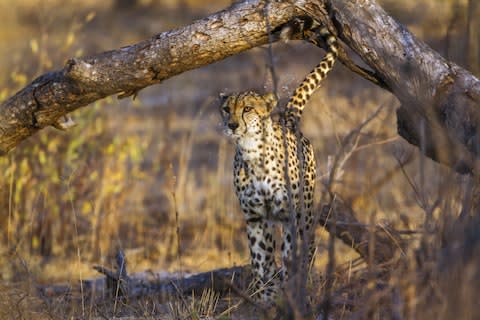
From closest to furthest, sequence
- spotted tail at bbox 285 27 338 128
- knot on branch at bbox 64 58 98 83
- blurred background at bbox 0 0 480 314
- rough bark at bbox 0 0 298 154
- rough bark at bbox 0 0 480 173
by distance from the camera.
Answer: rough bark at bbox 0 0 480 173
rough bark at bbox 0 0 298 154
knot on branch at bbox 64 58 98 83
spotted tail at bbox 285 27 338 128
blurred background at bbox 0 0 480 314

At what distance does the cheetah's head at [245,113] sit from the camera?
5320 mm

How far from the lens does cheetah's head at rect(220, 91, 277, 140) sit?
5320 millimetres

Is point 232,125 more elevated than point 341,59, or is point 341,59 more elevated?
point 341,59

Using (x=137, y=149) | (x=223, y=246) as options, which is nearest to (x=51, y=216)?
(x=137, y=149)

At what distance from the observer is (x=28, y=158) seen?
7.26m

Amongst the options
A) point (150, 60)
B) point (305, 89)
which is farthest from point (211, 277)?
point (150, 60)

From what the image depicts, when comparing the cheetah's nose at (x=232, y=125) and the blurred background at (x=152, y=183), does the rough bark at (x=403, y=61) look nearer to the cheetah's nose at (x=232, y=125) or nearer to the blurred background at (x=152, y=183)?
the blurred background at (x=152, y=183)

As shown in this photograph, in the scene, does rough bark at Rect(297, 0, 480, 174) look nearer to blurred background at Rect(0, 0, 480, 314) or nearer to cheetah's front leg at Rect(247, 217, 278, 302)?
blurred background at Rect(0, 0, 480, 314)

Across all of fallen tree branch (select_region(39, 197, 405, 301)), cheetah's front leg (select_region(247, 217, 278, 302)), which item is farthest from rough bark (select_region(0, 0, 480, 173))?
cheetah's front leg (select_region(247, 217, 278, 302))

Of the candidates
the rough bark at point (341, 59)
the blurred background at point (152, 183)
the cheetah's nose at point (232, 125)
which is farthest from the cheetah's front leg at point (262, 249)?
the rough bark at point (341, 59)

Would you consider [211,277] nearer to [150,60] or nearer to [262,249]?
[262,249]

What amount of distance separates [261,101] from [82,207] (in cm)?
253

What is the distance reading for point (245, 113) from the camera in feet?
17.5

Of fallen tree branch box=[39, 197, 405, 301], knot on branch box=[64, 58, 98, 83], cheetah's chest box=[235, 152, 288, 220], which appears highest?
knot on branch box=[64, 58, 98, 83]
